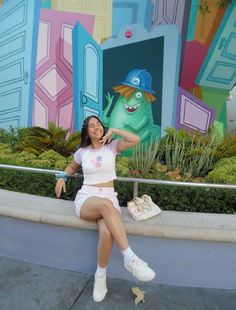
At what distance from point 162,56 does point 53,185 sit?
370 cm

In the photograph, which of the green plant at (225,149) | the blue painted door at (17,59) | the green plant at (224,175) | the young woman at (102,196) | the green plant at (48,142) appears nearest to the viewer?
the young woman at (102,196)

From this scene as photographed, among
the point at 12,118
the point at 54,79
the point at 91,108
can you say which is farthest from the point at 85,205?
the point at 12,118

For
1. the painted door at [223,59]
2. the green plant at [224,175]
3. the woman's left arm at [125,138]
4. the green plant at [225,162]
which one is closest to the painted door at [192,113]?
the painted door at [223,59]

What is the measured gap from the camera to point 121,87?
258 inches

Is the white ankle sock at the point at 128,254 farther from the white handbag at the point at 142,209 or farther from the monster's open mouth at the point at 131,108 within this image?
the monster's open mouth at the point at 131,108

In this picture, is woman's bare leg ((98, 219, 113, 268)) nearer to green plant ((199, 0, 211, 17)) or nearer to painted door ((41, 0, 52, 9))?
green plant ((199, 0, 211, 17))

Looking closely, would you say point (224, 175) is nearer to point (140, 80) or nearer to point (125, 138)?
point (125, 138)

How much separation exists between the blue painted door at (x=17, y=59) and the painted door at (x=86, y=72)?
95cm

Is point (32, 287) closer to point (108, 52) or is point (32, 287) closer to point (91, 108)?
point (91, 108)

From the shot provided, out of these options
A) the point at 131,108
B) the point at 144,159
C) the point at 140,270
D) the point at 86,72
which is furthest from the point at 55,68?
the point at 140,270

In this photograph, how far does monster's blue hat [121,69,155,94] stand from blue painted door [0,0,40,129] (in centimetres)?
200

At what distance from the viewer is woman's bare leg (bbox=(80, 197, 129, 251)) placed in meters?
Result: 2.74

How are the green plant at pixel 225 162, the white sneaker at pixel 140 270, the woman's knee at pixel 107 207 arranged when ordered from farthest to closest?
the green plant at pixel 225 162, the woman's knee at pixel 107 207, the white sneaker at pixel 140 270

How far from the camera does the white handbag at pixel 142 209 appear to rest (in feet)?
9.84
